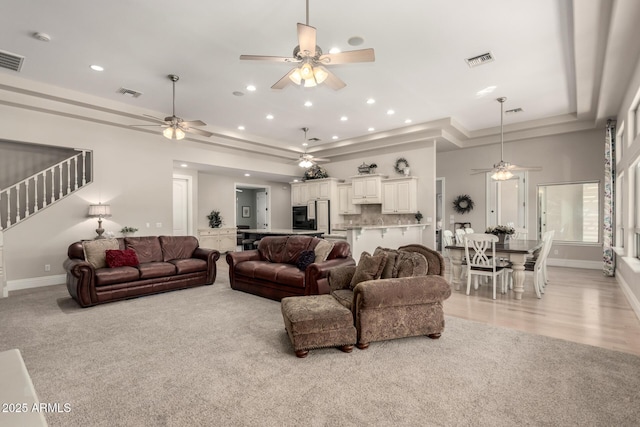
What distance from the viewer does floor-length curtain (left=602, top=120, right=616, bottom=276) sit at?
593 centimetres

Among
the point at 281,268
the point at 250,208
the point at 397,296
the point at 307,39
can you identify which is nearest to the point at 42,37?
the point at 307,39

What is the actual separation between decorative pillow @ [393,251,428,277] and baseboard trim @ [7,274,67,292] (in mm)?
6106

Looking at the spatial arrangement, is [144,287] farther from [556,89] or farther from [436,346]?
[556,89]

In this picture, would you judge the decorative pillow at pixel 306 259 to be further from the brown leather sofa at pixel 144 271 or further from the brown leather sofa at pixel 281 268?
the brown leather sofa at pixel 144 271

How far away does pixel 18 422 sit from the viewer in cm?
93

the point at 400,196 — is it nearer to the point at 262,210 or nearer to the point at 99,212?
the point at 262,210

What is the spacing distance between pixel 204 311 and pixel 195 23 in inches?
134

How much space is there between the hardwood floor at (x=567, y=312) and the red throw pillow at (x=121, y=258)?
4.70 meters

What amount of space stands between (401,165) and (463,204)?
211cm

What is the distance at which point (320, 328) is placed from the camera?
270 centimetres

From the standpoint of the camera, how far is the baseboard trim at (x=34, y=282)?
5.21m

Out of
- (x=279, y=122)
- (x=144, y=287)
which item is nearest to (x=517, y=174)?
(x=279, y=122)

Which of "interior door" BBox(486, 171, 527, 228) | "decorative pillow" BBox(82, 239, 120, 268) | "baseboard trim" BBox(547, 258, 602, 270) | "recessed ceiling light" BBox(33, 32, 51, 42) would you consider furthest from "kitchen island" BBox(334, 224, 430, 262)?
"recessed ceiling light" BBox(33, 32, 51, 42)

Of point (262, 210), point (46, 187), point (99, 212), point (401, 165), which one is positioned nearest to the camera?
point (99, 212)
